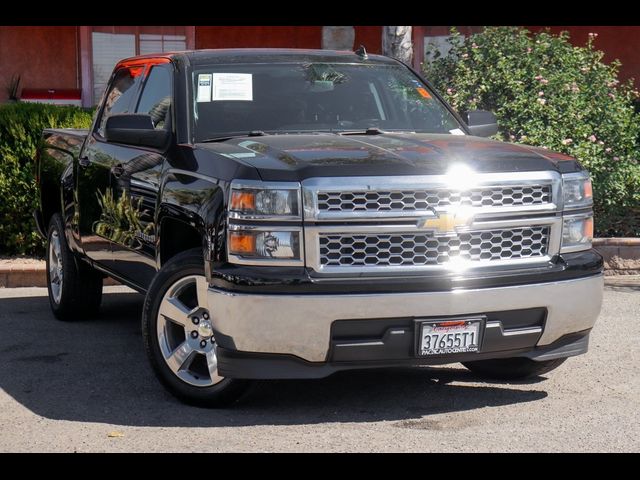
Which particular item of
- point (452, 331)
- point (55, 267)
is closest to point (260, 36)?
point (55, 267)

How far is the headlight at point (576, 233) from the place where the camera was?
618 cm

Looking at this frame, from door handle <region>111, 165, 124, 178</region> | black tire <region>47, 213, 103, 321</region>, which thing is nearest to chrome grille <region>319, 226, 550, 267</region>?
door handle <region>111, 165, 124, 178</region>

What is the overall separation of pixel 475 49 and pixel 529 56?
51 cm

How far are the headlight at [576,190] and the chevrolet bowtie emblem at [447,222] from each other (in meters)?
0.63

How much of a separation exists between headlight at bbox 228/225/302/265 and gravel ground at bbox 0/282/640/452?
83 centimetres

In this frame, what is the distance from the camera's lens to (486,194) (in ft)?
19.4

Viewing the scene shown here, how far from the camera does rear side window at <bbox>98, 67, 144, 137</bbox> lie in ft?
25.8

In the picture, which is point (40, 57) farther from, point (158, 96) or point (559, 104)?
point (158, 96)

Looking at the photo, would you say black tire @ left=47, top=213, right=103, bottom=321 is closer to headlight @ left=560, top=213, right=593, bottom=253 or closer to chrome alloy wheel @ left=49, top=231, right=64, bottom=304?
chrome alloy wheel @ left=49, top=231, right=64, bottom=304

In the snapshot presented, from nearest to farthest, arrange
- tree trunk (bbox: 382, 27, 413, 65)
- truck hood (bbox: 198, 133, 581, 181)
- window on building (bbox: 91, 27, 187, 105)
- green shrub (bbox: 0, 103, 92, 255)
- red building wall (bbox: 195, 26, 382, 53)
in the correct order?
truck hood (bbox: 198, 133, 581, 181) → green shrub (bbox: 0, 103, 92, 255) → tree trunk (bbox: 382, 27, 413, 65) → red building wall (bbox: 195, 26, 382, 53) → window on building (bbox: 91, 27, 187, 105)

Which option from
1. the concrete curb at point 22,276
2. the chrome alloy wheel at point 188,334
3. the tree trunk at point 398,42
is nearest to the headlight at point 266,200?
the chrome alloy wheel at point 188,334

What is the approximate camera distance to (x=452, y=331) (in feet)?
19.1

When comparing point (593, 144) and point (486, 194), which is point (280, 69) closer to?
point (486, 194)
